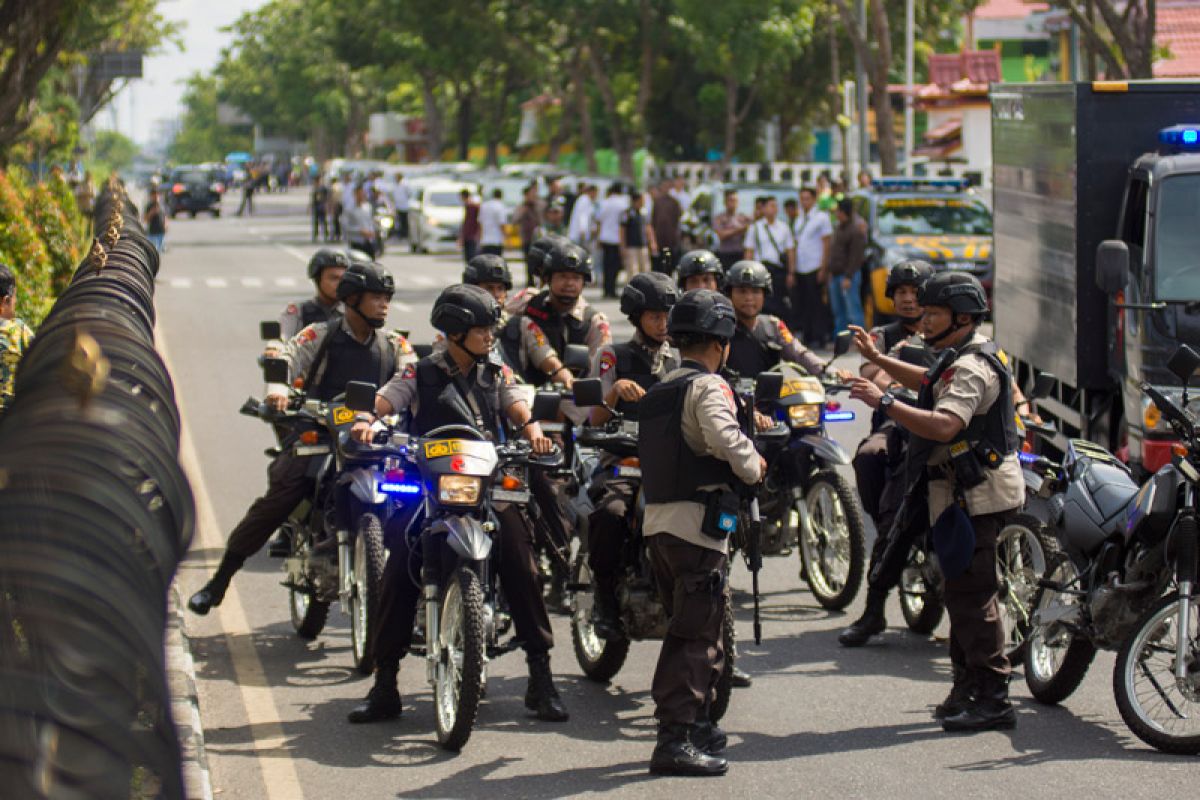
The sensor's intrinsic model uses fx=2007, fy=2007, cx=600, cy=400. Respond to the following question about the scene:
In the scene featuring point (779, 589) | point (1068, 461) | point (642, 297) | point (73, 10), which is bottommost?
point (779, 589)

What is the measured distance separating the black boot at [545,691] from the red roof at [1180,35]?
41.5m

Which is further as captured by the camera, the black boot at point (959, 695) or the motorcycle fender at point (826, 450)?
the motorcycle fender at point (826, 450)

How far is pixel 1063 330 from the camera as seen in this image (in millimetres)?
13398

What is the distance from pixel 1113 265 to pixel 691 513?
486 cm

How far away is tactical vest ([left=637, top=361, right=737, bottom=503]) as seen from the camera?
7.36 meters

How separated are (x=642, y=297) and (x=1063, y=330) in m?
5.30

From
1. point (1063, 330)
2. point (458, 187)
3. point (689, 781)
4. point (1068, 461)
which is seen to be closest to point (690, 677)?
point (689, 781)

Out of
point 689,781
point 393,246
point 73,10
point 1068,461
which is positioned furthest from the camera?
point 393,246

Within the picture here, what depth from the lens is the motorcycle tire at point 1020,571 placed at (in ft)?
28.0

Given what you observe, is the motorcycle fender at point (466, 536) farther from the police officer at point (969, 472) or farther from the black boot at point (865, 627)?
the black boot at point (865, 627)

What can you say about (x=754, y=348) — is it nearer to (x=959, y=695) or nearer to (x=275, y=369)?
(x=275, y=369)

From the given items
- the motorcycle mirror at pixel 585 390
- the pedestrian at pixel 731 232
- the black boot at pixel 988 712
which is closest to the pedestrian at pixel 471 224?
the pedestrian at pixel 731 232

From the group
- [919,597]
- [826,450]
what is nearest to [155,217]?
[826,450]

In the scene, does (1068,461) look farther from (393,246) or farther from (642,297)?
(393,246)
